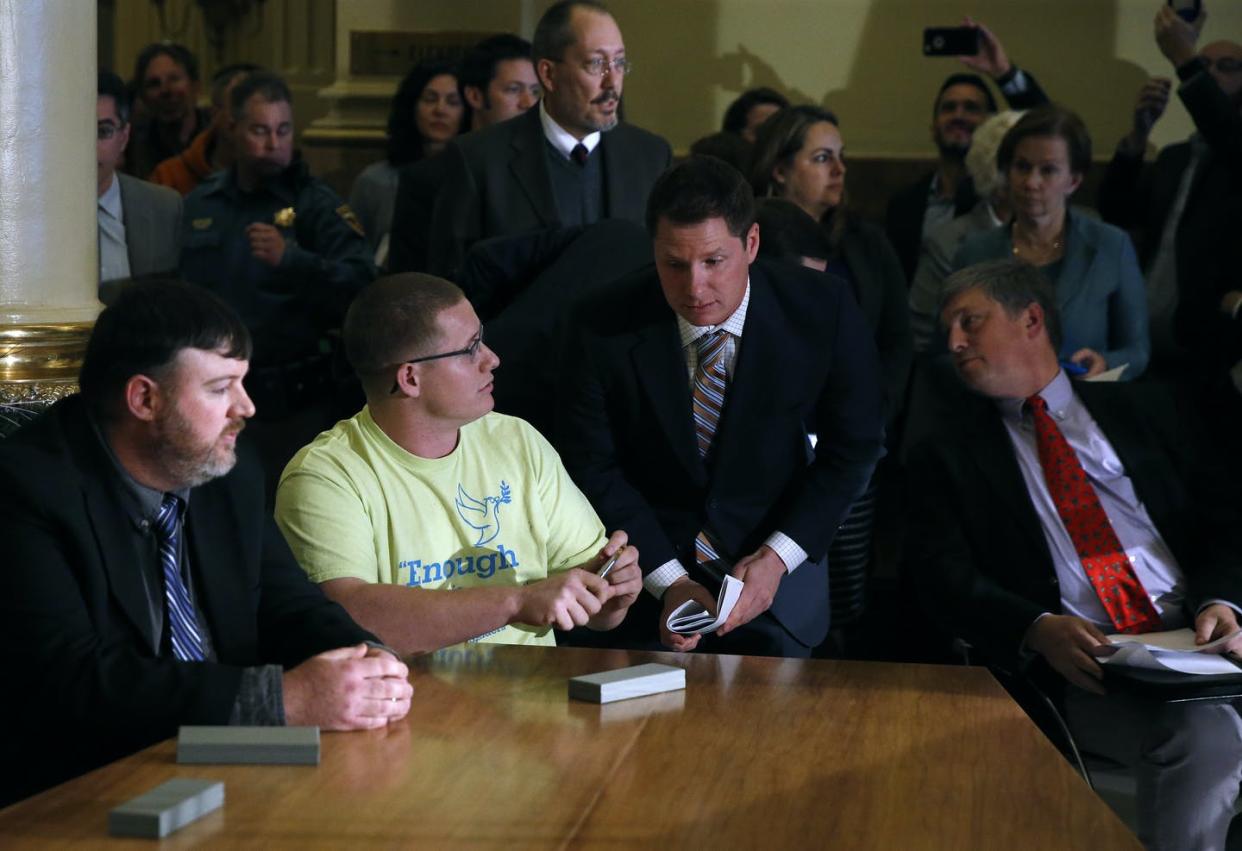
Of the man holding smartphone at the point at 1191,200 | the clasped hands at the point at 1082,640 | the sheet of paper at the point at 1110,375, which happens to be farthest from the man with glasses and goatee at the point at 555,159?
the man holding smartphone at the point at 1191,200

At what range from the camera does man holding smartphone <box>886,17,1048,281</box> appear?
5473 millimetres

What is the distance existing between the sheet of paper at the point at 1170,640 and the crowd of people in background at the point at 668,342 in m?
0.07

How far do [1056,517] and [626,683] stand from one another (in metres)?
1.59

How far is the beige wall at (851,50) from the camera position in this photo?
6.20 m

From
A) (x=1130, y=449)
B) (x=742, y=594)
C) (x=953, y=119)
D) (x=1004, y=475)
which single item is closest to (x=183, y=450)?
(x=742, y=594)

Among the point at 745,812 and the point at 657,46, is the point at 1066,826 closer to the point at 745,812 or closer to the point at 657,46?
the point at 745,812

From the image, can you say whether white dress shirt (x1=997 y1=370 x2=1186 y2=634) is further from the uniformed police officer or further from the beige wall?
the beige wall

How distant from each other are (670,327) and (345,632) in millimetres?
1138

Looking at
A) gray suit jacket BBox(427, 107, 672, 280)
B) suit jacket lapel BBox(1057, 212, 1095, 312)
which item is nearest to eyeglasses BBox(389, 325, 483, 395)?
gray suit jacket BBox(427, 107, 672, 280)

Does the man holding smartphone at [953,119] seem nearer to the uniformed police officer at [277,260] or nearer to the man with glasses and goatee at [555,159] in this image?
the man with glasses and goatee at [555,159]

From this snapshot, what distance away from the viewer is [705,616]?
320 cm

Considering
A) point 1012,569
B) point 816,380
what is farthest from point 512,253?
point 1012,569

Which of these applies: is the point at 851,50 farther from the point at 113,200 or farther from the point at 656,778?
the point at 656,778

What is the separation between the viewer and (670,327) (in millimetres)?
3400
